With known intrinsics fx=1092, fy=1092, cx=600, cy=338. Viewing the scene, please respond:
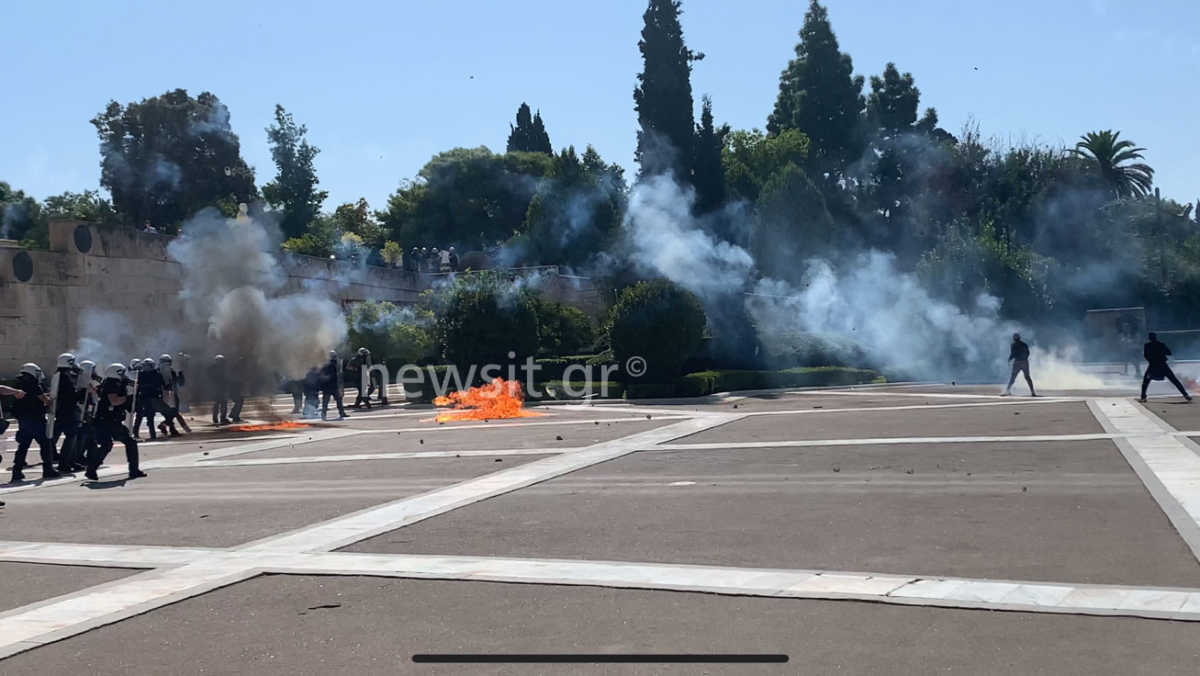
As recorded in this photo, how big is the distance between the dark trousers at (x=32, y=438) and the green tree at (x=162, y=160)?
87.8ft

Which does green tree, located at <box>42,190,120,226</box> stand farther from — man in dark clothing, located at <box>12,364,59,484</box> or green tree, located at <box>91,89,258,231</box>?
man in dark clothing, located at <box>12,364,59,484</box>

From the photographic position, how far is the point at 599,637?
6.05 metres

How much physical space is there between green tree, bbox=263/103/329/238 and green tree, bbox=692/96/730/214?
757 inches

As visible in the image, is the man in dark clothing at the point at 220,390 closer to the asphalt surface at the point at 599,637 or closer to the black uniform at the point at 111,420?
the black uniform at the point at 111,420

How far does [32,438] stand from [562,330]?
22143 mm

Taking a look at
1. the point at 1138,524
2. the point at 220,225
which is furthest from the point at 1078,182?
the point at 1138,524

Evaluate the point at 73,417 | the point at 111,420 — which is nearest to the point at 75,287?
the point at 73,417

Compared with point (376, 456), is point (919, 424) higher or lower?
higher

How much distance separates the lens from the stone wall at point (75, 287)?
30766mm

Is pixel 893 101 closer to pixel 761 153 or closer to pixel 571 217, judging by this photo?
pixel 761 153

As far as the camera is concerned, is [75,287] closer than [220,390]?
No

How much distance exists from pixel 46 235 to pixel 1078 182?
52.1 meters

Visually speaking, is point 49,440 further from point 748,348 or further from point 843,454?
point 748,348

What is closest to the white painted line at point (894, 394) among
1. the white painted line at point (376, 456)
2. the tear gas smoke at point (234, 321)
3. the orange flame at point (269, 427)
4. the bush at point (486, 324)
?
the bush at point (486, 324)
